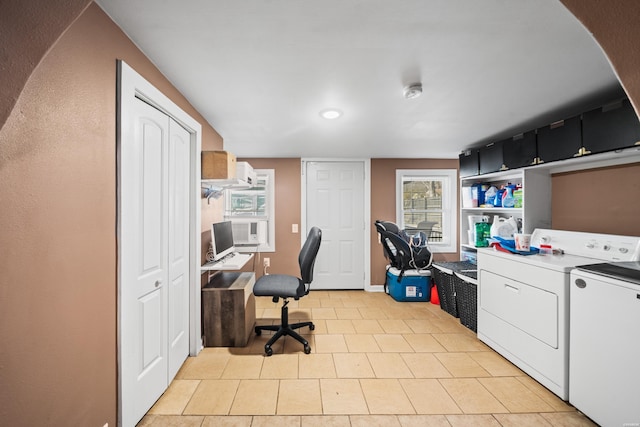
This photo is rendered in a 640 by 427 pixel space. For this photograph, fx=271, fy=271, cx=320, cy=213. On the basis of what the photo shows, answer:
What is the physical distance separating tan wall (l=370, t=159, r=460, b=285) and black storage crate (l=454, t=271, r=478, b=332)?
4.84 ft

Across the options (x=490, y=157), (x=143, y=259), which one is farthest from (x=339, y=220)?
(x=143, y=259)

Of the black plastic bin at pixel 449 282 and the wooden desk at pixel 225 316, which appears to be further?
the black plastic bin at pixel 449 282

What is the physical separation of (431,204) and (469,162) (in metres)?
1.16

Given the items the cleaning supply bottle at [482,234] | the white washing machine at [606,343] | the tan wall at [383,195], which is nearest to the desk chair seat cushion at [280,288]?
the white washing machine at [606,343]

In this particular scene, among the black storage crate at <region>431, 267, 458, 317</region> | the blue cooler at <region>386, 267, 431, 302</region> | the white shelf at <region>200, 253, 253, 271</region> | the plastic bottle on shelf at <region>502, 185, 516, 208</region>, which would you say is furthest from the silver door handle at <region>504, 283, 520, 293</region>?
the white shelf at <region>200, 253, 253, 271</region>

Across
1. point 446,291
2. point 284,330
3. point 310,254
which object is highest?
point 310,254

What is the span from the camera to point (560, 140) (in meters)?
2.43

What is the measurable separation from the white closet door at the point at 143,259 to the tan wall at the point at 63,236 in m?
0.07

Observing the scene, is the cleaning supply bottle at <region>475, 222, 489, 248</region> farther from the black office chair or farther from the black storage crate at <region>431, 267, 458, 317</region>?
the black office chair

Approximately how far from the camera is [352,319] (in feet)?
11.0

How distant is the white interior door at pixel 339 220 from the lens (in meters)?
4.65

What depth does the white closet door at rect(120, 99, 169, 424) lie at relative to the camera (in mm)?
1451

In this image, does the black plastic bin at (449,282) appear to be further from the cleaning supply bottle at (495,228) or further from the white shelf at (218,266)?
the white shelf at (218,266)

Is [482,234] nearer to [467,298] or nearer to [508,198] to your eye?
[508,198]
